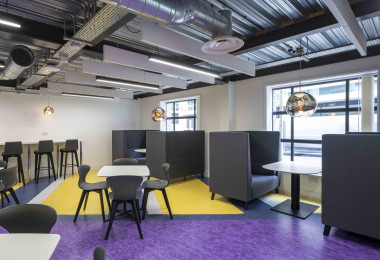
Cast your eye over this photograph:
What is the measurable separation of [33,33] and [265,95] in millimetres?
4705

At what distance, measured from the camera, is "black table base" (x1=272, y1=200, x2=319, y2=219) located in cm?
370

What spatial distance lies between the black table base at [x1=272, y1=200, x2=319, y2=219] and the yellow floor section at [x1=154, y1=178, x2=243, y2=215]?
0.77m

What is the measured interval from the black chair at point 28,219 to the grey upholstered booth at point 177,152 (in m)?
3.74

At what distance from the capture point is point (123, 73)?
4.72m

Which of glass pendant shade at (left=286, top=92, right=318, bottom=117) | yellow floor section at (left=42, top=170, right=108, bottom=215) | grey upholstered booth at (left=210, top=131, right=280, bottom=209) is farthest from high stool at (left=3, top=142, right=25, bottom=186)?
glass pendant shade at (left=286, top=92, right=318, bottom=117)

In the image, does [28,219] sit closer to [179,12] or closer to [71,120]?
[179,12]

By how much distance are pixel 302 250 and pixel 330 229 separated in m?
0.72

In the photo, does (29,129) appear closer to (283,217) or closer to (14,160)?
(14,160)

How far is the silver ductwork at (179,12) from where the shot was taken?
177cm

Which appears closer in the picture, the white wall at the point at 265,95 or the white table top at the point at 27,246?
the white table top at the point at 27,246

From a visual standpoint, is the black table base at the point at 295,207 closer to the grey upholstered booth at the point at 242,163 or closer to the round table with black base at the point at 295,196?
the round table with black base at the point at 295,196

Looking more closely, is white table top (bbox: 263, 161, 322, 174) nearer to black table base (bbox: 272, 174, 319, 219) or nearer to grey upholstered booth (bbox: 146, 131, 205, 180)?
Answer: black table base (bbox: 272, 174, 319, 219)

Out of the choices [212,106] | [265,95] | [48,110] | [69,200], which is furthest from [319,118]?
[48,110]

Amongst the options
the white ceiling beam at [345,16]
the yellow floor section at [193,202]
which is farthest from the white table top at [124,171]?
the white ceiling beam at [345,16]
